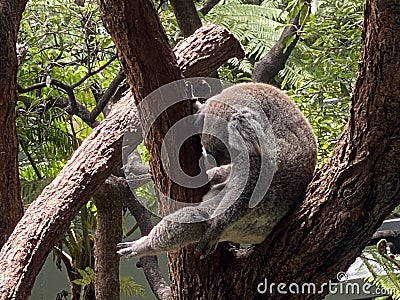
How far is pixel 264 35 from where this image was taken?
2.90m

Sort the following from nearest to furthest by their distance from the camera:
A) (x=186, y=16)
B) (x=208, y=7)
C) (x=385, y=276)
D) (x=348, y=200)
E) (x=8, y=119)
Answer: (x=348, y=200), (x=8, y=119), (x=385, y=276), (x=186, y=16), (x=208, y=7)

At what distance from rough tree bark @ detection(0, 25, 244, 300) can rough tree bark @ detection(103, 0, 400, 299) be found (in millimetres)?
353

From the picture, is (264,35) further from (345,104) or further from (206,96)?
(206,96)

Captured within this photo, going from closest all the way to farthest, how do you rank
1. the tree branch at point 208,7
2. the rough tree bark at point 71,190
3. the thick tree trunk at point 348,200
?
the thick tree trunk at point 348,200 < the rough tree bark at point 71,190 < the tree branch at point 208,7

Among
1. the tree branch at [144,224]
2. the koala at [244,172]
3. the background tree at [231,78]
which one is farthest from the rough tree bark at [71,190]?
the tree branch at [144,224]

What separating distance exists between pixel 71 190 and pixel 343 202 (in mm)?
765

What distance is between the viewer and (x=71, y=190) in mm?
1581

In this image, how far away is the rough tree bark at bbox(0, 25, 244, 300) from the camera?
1.48 meters

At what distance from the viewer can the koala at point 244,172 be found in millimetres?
1238

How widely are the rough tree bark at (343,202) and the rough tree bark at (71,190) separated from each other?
1.16ft

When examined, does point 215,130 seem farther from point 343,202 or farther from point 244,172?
point 343,202

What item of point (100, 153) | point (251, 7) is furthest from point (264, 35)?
point (100, 153)

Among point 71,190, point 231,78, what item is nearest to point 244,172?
point 71,190

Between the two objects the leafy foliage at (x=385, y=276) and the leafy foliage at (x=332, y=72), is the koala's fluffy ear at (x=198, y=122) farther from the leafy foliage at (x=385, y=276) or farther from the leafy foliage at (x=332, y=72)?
the leafy foliage at (x=385, y=276)
